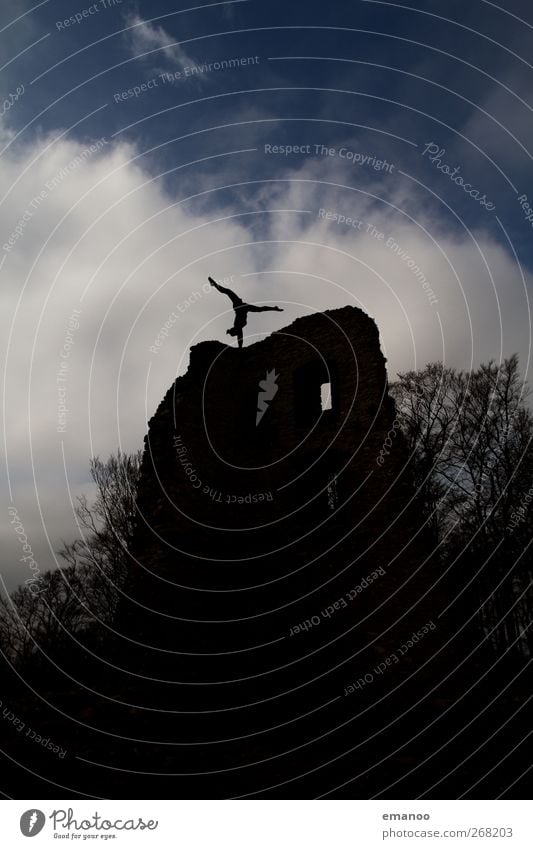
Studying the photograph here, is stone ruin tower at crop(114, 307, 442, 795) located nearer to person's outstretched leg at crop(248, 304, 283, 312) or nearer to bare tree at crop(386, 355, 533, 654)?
person's outstretched leg at crop(248, 304, 283, 312)

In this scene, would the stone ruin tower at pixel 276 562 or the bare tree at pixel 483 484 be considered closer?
the stone ruin tower at pixel 276 562

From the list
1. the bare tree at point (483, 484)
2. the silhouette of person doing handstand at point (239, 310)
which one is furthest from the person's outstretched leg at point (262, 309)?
the bare tree at point (483, 484)

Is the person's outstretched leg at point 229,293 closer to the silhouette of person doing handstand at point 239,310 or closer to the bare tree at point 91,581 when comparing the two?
the silhouette of person doing handstand at point 239,310

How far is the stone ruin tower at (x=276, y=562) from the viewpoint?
7.92 meters

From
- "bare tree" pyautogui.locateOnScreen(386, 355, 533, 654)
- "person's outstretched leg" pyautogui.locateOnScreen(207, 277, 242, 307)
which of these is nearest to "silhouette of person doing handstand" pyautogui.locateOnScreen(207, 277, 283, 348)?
"person's outstretched leg" pyautogui.locateOnScreen(207, 277, 242, 307)

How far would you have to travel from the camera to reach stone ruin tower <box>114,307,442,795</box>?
7.92 meters

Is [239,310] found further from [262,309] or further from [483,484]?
[483,484]

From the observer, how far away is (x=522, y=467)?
1656cm

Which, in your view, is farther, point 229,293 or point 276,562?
point 229,293

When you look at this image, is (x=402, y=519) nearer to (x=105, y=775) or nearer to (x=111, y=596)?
(x=105, y=775)

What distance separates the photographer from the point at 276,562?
451 inches

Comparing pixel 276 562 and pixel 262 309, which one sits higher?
pixel 262 309

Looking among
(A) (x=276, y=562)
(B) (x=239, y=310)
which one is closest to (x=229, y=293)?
(B) (x=239, y=310)
